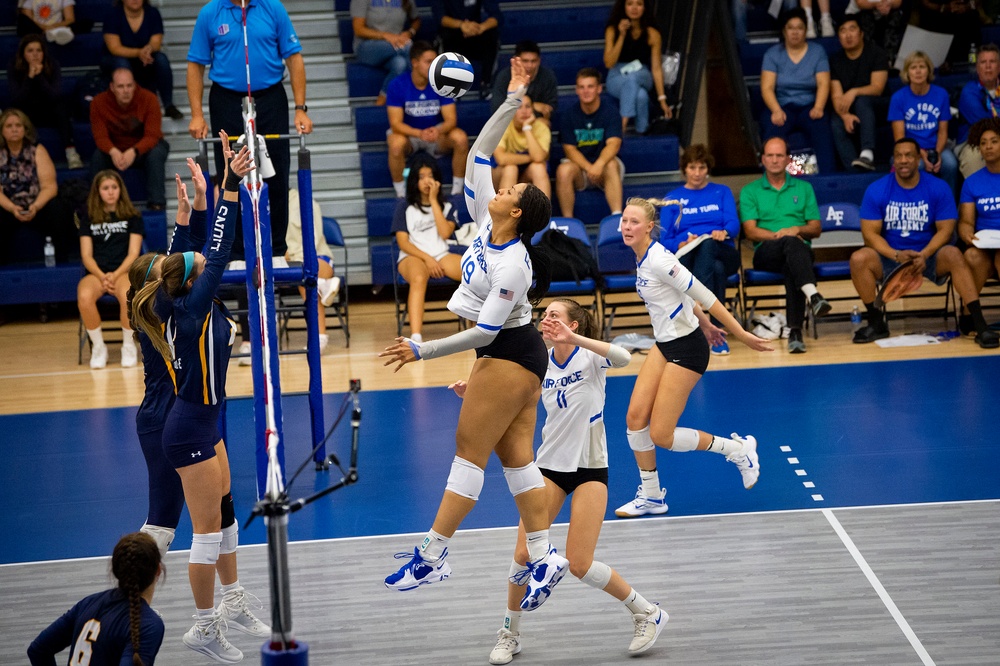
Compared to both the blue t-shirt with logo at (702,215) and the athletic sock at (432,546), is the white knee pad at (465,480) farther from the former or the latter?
the blue t-shirt with logo at (702,215)

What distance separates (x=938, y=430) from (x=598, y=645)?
11.8 feet

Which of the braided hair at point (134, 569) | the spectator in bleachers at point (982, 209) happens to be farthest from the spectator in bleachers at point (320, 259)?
the braided hair at point (134, 569)

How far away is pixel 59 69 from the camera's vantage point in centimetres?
1140

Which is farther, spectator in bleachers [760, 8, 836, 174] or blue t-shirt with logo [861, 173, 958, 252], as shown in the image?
spectator in bleachers [760, 8, 836, 174]

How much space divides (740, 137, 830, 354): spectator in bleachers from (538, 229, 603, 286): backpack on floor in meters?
1.44

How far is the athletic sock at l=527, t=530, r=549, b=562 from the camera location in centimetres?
455

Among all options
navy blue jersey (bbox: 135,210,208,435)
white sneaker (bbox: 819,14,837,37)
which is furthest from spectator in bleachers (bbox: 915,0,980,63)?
navy blue jersey (bbox: 135,210,208,435)

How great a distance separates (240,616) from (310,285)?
217 centimetres

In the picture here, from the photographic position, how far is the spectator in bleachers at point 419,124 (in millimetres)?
10805

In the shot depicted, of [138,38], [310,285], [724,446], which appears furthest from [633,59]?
[724,446]

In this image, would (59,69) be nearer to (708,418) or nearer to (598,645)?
(708,418)

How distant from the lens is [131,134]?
11.0m

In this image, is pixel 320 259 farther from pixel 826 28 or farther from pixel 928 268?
pixel 826 28

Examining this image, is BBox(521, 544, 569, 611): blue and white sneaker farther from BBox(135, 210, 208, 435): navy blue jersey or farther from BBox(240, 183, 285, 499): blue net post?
BBox(135, 210, 208, 435): navy blue jersey
